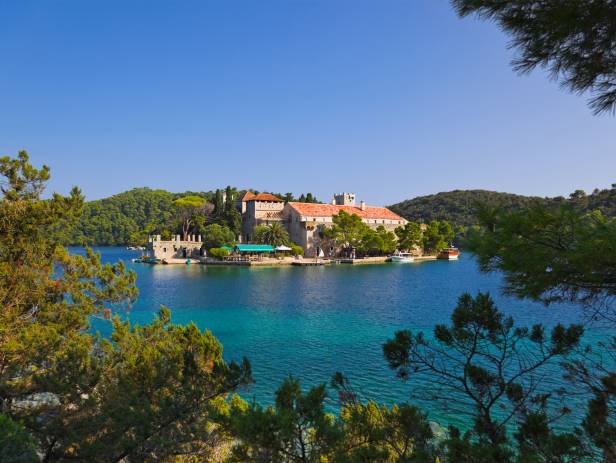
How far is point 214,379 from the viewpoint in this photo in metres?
4.40

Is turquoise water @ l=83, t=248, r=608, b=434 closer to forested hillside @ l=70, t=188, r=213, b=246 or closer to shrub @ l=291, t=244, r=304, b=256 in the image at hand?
shrub @ l=291, t=244, r=304, b=256

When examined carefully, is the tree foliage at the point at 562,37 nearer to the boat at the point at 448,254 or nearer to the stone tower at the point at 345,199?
the boat at the point at 448,254

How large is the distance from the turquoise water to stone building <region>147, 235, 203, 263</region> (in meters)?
16.9

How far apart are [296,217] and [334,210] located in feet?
20.5

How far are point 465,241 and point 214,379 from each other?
3.17 metres

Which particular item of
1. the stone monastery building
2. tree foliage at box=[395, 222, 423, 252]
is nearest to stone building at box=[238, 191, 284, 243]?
the stone monastery building

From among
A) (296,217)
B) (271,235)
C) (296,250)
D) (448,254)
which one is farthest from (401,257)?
(271,235)

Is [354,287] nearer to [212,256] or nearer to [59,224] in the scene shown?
[59,224]

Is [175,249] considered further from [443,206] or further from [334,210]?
[443,206]

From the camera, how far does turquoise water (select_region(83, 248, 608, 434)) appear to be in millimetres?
Answer: 10211

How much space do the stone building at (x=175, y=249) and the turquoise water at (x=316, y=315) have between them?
1691 centimetres

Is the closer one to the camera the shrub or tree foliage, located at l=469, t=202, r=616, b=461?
tree foliage, located at l=469, t=202, r=616, b=461

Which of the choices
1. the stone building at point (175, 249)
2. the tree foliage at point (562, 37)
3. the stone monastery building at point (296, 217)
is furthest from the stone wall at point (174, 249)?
the tree foliage at point (562, 37)

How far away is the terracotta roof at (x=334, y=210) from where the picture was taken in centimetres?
5300
